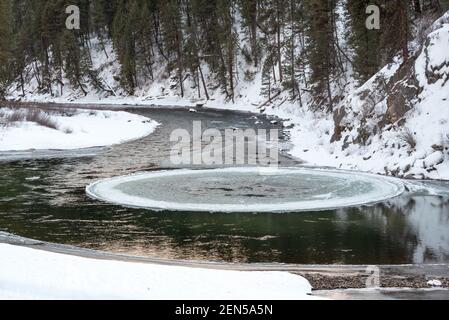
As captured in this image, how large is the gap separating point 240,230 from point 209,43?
201 feet

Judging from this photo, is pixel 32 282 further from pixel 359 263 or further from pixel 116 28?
pixel 116 28

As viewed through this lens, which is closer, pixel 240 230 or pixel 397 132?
pixel 240 230

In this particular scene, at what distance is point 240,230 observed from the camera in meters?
14.9

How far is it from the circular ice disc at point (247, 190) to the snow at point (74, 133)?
13.3 meters

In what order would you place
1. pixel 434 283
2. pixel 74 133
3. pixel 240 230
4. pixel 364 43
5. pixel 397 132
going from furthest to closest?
pixel 364 43 < pixel 74 133 < pixel 397 132 < pixel 240 230 < pixel 434 283

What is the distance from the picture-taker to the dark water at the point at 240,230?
12.8m

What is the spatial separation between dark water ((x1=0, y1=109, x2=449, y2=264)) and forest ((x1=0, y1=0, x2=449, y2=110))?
58.0 feet

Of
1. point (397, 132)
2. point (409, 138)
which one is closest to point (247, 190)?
point (409, 138)

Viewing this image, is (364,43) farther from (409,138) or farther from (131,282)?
(131,282)

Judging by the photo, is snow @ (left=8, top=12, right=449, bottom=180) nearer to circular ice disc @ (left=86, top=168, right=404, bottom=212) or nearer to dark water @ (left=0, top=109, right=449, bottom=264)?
circular ice disc @ (left=86, top=168, right=404, bottom=212)

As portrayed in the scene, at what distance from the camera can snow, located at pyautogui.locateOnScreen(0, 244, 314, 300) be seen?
890 cm

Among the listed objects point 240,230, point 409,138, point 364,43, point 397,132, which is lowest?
point 240,230

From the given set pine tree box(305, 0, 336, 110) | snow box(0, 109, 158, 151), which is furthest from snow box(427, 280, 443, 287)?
pine tree box(305, 0, 336, 110)
